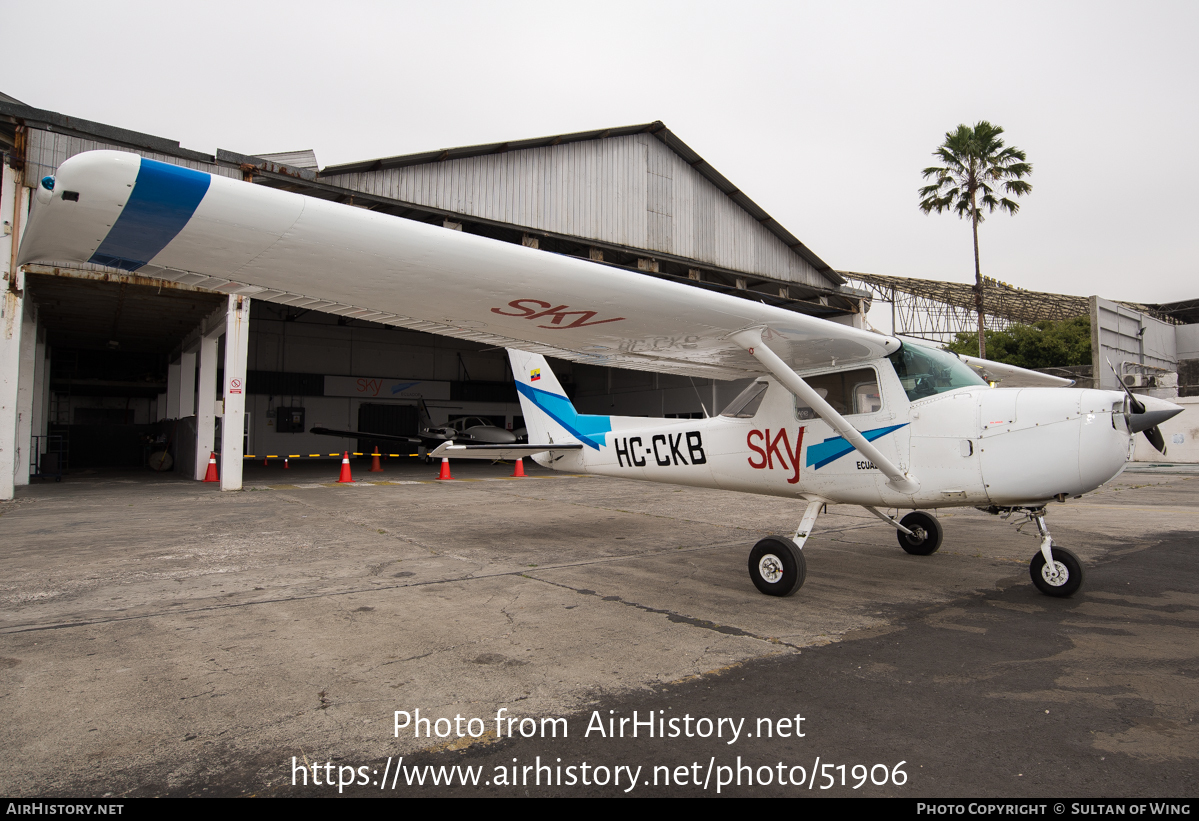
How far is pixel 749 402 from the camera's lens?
6.36 meters

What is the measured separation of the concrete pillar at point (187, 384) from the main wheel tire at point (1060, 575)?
2331 centimetres

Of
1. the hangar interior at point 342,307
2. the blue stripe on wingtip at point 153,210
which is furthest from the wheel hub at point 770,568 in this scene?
the blue stripe on wingtip at point 153,210

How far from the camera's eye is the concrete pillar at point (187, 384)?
811 inches

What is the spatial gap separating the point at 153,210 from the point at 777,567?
4781mm

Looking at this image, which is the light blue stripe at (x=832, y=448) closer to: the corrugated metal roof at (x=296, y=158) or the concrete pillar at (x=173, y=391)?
the corrugated metal roof at (x=296, y=158)

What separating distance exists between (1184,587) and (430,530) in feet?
27.1

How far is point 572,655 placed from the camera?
3.68m

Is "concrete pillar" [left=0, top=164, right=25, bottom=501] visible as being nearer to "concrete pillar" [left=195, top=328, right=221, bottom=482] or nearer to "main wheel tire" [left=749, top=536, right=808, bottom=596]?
"concrete pillar" [left=195, top=328, right=221, bottom=482]

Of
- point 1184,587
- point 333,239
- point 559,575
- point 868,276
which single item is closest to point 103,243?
point 333,239

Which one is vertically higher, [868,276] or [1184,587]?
[868,276]

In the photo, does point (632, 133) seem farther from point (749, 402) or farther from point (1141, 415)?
point (1141, 415)

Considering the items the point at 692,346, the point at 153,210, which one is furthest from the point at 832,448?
the point at 153,210
